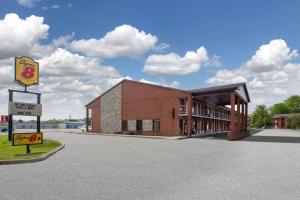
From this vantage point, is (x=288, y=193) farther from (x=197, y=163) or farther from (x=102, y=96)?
(x=102, y=96)

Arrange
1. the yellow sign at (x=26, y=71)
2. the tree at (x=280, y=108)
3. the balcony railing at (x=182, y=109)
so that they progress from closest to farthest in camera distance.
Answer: the yellow sign at (x=26, y=71) → the balcony railing at (x=182, y=109) → the tree at (x=280, y=108)

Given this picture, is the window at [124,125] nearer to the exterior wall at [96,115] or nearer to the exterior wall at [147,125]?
the exterior wall at [147,125]

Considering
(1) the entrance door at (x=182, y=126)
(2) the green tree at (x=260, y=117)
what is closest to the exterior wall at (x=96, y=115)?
(1) the entrance door at (x=182, y=126)

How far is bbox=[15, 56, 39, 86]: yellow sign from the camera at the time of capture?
77.8 feet

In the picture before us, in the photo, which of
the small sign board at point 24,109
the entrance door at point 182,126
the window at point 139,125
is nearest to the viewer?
the small sign board at point 24,109

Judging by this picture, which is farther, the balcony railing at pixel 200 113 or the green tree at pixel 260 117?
the green tree at pixel 260 117

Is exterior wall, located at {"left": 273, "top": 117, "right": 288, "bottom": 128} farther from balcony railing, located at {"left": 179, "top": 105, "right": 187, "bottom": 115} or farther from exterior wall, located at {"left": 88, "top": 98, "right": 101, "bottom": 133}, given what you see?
balcony railing, located at {"left": 179, "top": 105, "right": 187, "bottom": 115}

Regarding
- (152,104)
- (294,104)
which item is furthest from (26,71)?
(294,104)

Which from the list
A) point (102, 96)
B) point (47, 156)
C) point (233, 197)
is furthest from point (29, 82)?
point (102, 96)

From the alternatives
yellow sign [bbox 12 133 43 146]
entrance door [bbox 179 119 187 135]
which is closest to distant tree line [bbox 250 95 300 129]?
entrance door [bbox 179 119 187 135]

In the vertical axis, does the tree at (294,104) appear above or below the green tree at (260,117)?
above

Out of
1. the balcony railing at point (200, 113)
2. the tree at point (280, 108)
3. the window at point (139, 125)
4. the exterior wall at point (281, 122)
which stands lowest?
the exterior wall at point (281, 122)

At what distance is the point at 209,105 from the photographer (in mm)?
49500

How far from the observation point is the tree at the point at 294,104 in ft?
463
